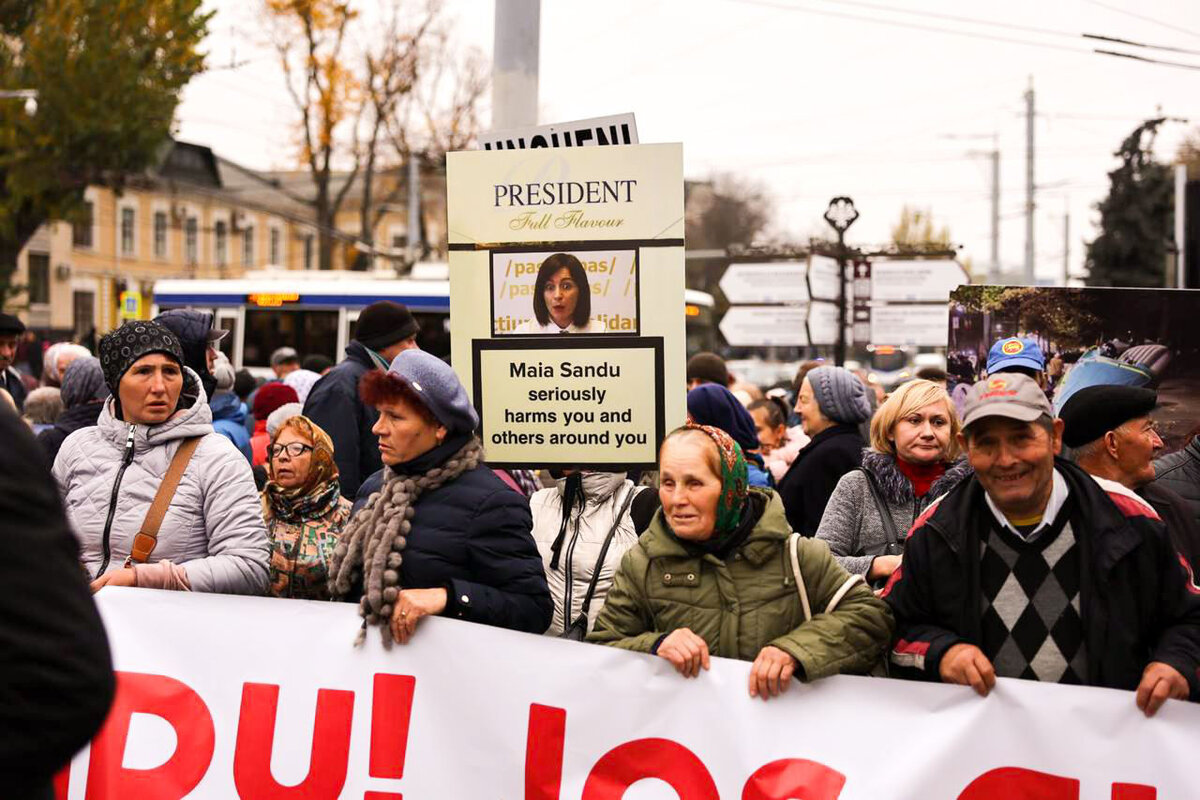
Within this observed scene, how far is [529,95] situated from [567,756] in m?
3.42

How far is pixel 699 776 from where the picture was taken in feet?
11.2

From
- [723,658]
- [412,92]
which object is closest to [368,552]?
[723,658]

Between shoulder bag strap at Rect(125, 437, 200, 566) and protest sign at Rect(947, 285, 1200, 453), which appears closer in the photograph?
shoulder bag strap at Rect(125, 437, 200, 566)

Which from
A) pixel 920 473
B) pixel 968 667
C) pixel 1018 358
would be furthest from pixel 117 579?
pixel 1018 358

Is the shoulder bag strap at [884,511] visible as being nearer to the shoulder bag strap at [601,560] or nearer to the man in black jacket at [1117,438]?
the man in black jacket at [1117,438]

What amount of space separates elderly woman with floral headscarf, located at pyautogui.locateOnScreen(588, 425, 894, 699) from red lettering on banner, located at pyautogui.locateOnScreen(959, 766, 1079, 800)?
0.43 m

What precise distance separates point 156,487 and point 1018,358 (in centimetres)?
366

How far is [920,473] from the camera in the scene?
14.8 feet

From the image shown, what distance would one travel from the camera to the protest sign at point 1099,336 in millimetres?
5457

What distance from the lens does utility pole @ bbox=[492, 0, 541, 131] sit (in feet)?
19.1

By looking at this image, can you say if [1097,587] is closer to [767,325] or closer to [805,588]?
[805,588]

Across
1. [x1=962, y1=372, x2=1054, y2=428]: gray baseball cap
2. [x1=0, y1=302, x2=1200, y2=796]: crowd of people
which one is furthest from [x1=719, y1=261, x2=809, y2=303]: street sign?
[x1=962, y1=372, x2=1054, y2=428]: gray baseball cap

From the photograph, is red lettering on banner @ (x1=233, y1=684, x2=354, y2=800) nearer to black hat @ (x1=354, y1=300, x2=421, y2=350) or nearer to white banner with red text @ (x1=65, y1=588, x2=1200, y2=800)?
white banner with red text @ (x1=65, y1=588, x2=1200, y2=800)

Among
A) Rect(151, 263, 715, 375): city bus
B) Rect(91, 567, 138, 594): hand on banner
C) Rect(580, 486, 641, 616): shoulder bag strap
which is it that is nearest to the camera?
Rect(91, 567, 138, 594): hand on banner
